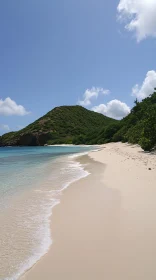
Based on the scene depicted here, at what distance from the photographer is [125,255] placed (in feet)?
14.9

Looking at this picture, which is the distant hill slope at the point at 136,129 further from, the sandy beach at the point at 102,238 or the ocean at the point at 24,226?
the sandy beach at the point at 102,238

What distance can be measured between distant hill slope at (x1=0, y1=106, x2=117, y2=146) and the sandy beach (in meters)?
101

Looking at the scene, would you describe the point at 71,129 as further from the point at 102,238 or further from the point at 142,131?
the point at 102,238

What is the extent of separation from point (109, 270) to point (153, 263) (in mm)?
797

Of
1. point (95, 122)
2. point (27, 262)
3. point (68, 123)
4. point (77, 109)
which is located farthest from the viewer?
point (77, 109)

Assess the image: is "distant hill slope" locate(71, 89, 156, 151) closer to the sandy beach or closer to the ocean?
the ocean

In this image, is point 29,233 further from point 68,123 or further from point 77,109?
point 77,109

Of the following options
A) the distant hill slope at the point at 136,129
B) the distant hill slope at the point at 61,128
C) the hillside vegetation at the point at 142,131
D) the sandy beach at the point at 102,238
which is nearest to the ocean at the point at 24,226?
the sandy beach at the point at 102,238

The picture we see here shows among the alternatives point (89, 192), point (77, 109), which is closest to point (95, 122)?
point (77, 109)

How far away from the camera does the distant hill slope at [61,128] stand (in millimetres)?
139625

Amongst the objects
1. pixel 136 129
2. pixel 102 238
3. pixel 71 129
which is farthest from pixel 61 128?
pixel 102 238

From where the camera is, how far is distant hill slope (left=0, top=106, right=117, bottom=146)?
13962 centimetres

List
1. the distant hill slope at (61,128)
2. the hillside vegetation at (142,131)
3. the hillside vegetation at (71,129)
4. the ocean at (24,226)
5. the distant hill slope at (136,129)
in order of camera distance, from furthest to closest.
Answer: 1. the distant hill slope at (61,128)
2. the hillside vegetation at (71,129)
3. the distant hill slope at (136,129)
4. the hillside vegetation at (142,131)
5. the ocean at (24,226)

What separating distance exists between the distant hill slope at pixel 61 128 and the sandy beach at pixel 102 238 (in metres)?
101
